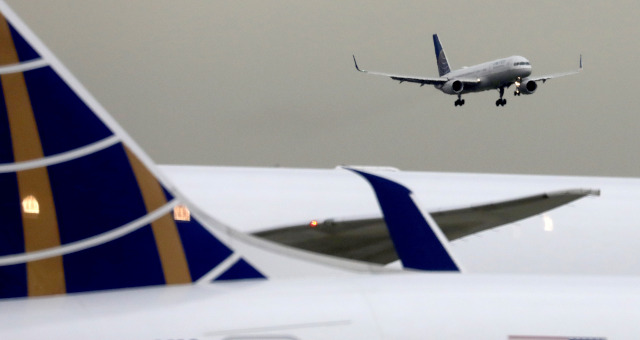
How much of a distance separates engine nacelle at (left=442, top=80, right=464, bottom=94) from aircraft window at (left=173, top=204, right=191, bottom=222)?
49.8 meters

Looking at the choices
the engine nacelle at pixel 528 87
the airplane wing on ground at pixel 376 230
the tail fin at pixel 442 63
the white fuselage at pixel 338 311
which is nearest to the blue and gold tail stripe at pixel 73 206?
the white fuselage at pixel 338 311

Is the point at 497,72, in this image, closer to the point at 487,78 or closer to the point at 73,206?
the point at 487,78

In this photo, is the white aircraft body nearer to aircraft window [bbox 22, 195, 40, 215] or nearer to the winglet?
aircraft window [bbox 22, 195, 40, 215]

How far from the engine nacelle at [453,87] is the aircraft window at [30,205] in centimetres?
5014

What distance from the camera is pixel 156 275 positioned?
16.8 feet

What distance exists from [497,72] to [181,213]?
179 feet

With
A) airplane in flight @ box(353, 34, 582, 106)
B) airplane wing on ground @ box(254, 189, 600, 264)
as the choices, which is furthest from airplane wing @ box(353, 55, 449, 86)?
airplane wing on ground @ box(254, 189, 600, 264)

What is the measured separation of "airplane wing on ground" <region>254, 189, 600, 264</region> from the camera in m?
11.1

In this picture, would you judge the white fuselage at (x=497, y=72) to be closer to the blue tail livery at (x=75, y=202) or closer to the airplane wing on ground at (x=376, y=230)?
the airplane wing on ground at (x=376, y=230)

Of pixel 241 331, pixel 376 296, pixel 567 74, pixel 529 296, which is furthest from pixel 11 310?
pixel 567 74

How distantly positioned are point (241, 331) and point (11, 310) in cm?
114

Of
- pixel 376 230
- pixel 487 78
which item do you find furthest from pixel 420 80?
pixel 376 230

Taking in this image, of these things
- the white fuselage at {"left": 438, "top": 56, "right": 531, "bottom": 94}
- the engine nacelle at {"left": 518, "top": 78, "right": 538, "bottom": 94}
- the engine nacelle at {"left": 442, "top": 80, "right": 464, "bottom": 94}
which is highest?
the white fuselage at {"left": 438, "top": 56, "right": 531, "bottom": 94}

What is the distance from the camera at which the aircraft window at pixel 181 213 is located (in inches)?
209
